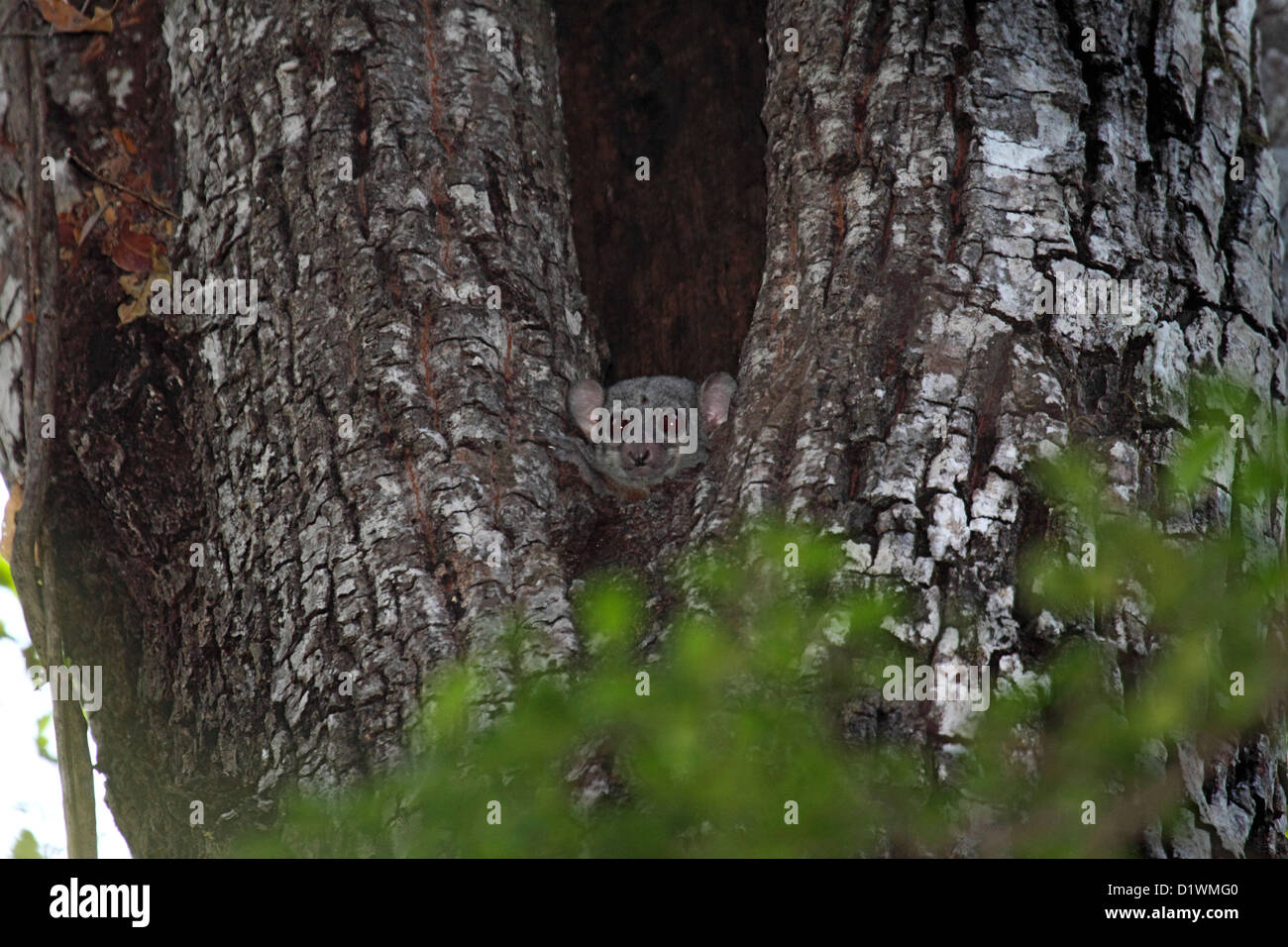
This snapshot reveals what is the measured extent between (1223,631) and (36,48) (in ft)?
12.3

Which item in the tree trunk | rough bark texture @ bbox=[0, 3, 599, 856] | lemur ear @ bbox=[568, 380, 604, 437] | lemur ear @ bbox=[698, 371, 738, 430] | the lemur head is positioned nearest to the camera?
the tree trunk

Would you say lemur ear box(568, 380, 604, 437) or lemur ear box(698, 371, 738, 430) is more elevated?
lemur ear box(698, 371, 738, 430)

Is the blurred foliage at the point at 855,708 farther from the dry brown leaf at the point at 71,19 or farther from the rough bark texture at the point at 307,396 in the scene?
the dry brown leaf at the point at 71,19

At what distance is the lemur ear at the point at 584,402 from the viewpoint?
11.7ft

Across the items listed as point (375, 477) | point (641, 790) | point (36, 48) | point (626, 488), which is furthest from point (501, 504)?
point (36, 48)

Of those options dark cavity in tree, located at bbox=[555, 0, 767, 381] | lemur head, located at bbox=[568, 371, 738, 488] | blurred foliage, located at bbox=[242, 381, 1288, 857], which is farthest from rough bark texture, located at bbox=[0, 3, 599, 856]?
dark cavity in tree, located at bbox=[555, 0, 767, 381]

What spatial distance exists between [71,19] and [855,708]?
129 inches

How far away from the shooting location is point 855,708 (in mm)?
2383

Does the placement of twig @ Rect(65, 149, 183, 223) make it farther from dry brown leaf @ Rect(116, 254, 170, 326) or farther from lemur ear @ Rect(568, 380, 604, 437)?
lemur ear @ Rect(568, 380, 604, 437)

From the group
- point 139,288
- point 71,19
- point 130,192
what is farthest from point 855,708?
point 71,19

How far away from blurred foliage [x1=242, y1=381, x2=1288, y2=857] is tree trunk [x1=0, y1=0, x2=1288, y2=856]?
0.09 metres

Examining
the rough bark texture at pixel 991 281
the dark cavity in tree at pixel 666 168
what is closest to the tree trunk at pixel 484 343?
the rough bark texture at pixel 991 281

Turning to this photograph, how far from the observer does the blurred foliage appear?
1.82m

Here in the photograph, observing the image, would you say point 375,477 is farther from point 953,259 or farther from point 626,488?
point 953,259
